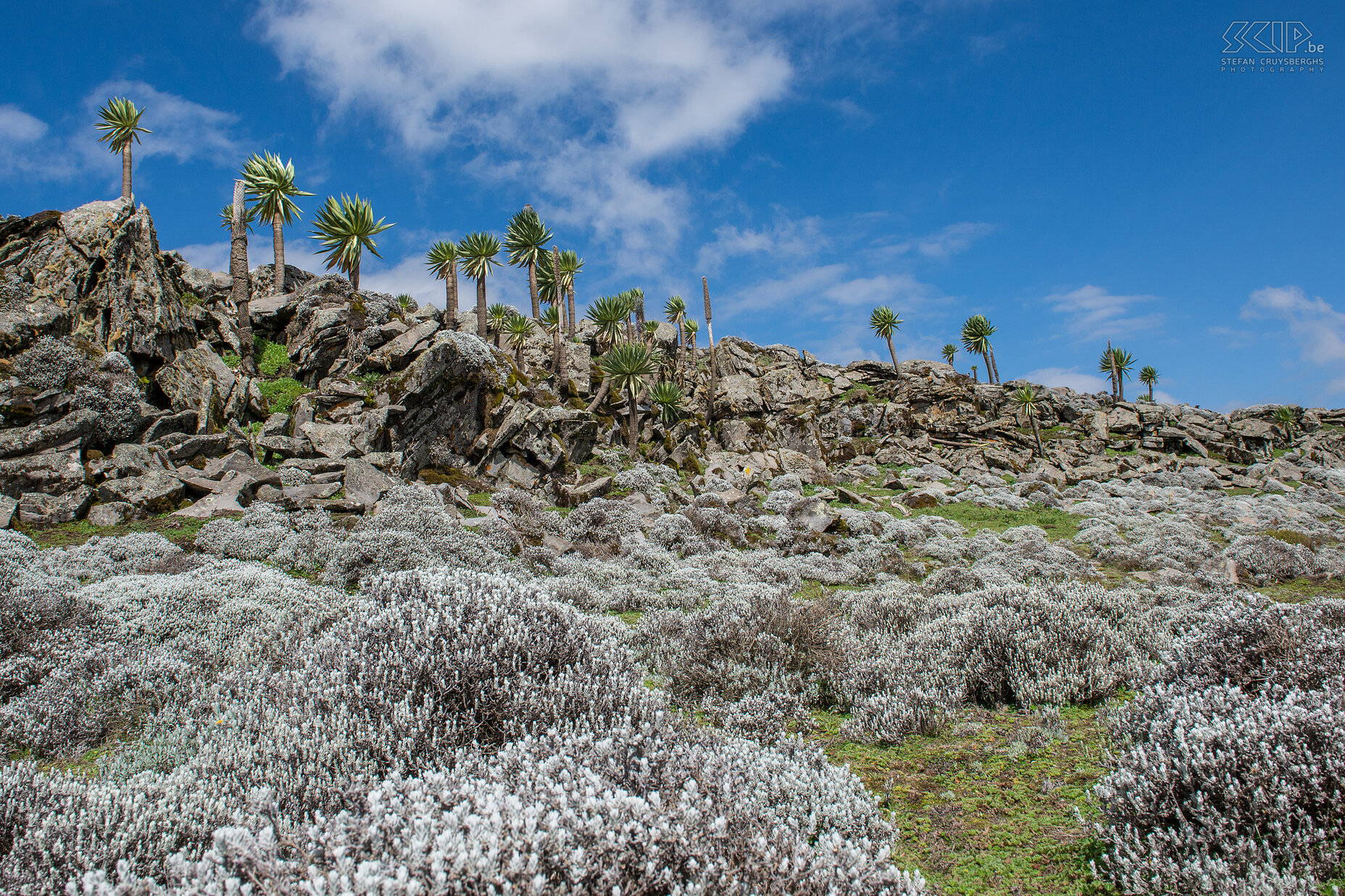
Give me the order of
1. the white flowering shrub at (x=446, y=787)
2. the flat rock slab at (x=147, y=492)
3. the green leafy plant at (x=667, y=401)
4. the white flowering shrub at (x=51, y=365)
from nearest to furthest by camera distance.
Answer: the white flowering shrub at (x=446, y=787) < the flat rock slab at (x=147, y=492) < the white flowering shrub at (x=51, y=365) < the green leafy plant at (x=667, y=401)

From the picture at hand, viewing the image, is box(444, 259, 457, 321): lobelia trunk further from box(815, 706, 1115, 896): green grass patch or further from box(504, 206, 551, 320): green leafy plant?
box(815, 706, 1115, 896): green grass patch

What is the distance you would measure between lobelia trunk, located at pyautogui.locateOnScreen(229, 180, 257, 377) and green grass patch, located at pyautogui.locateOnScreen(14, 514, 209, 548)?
13.5 metres

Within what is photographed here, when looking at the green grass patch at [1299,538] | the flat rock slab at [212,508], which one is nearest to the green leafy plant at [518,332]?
the flat rock slab at [212,508]

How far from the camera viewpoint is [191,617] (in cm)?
769

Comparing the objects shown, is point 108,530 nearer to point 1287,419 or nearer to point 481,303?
point 481,303

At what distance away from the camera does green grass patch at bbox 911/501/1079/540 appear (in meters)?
23.7

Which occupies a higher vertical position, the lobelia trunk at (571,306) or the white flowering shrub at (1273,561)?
the lobelia trunk at (571,306)

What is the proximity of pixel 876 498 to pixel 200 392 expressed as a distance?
2804cm

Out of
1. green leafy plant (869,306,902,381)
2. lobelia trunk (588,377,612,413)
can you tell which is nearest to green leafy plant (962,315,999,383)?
green leafy plant (869,306,902,381)

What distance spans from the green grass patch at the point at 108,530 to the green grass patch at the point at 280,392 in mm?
9245

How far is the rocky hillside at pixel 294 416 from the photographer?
16125mm

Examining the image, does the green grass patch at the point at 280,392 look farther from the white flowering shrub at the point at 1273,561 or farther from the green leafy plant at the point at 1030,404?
the green leafy plant at the point at 1030,404

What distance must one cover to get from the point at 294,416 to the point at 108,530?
965cm

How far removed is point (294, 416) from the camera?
75.3ft
